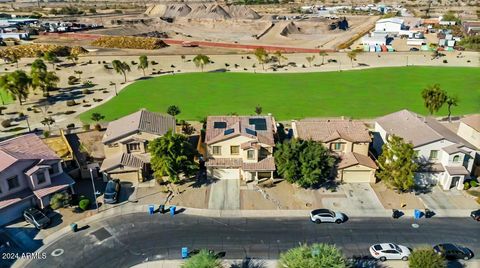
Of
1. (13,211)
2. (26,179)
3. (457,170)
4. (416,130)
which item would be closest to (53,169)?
(26,179)

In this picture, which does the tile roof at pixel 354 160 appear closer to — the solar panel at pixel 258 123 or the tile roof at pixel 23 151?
the solar panel at pixel 258 123

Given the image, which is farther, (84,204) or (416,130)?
(416,130)

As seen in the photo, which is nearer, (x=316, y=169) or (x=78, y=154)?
(x=316, y=169)

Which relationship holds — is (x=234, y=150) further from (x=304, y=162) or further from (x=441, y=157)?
(x=441, y=157)

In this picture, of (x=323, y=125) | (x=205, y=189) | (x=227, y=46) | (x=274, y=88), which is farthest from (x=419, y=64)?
(x=205, y=189)

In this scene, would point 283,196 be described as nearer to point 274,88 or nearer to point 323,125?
point 323,125

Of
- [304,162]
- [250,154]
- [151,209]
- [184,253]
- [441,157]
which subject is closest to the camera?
[184,253]

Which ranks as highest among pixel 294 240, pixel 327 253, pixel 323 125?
pixel 323 125
